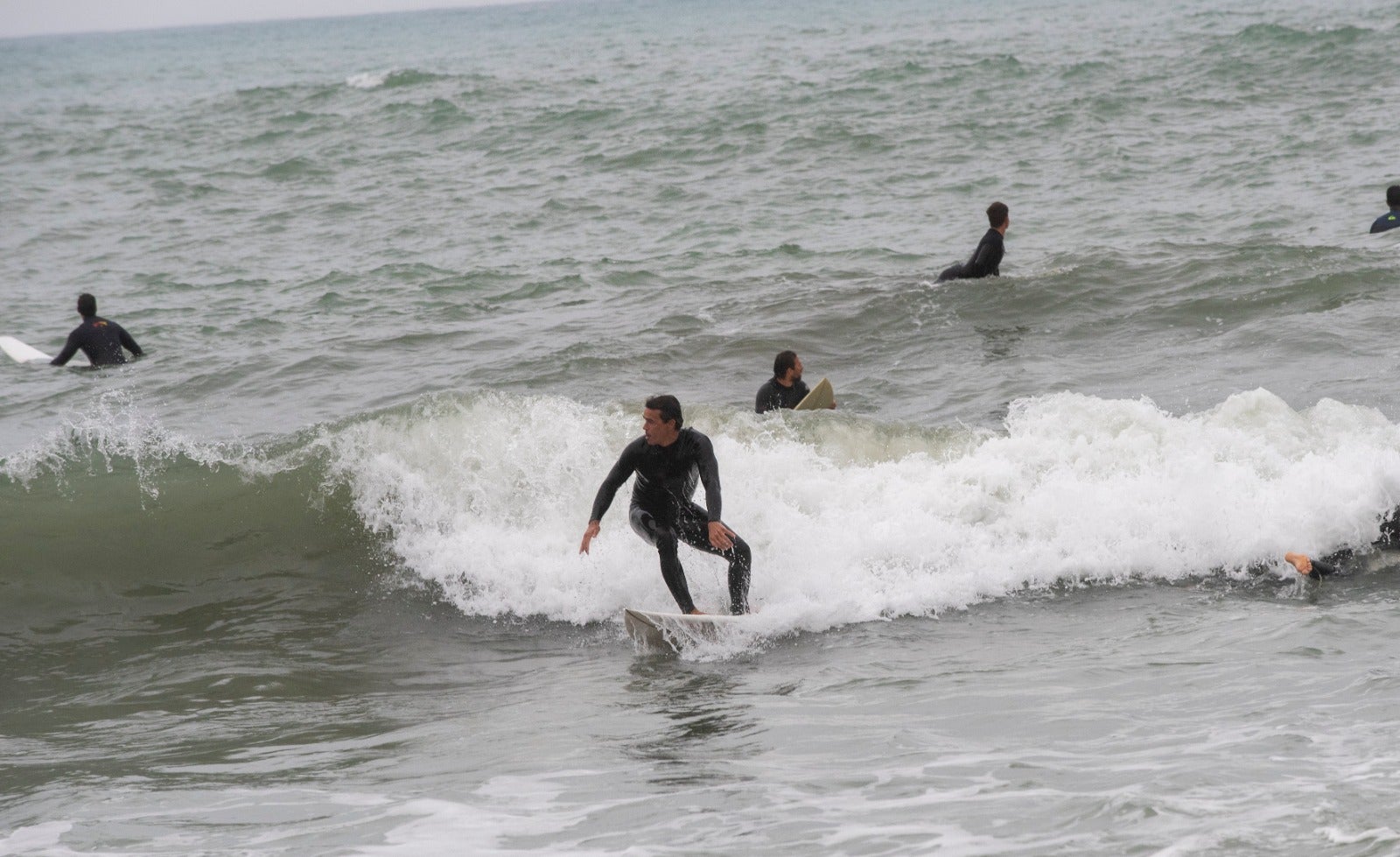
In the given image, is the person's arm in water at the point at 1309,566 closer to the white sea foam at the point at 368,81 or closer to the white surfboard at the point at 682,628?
the white surfboard at the point at 682,628

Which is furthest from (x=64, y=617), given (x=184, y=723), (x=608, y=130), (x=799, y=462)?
(x=608, y=130)

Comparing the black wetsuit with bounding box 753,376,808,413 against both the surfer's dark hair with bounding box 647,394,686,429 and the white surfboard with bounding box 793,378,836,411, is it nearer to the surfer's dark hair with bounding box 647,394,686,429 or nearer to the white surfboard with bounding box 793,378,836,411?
the white surfboard with bounding box 793,378,836,411

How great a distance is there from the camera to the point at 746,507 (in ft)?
32.3

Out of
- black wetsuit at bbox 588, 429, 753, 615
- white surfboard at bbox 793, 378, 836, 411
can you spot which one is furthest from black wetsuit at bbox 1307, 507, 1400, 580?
→ white surfboard at bbox 793, 378, 836, 411

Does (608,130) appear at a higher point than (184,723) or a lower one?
higher

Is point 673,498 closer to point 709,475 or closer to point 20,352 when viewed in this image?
point 709,475

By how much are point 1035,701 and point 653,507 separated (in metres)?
2.88

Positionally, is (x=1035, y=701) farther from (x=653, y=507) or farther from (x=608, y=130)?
(x=608, y=130)

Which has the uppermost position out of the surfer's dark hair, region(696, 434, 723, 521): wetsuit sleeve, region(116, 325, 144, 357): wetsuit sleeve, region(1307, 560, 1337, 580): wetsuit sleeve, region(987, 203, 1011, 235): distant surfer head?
region(987, 203, 1011, 235): distant surfer head

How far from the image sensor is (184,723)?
7754 mm

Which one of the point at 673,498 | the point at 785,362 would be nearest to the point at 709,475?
the point at 673,498

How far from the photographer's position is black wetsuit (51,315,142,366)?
15.7 metres

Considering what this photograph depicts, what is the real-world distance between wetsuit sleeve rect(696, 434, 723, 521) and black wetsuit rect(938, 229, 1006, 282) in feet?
26.8

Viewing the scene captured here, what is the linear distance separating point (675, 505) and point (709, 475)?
0.36 m
